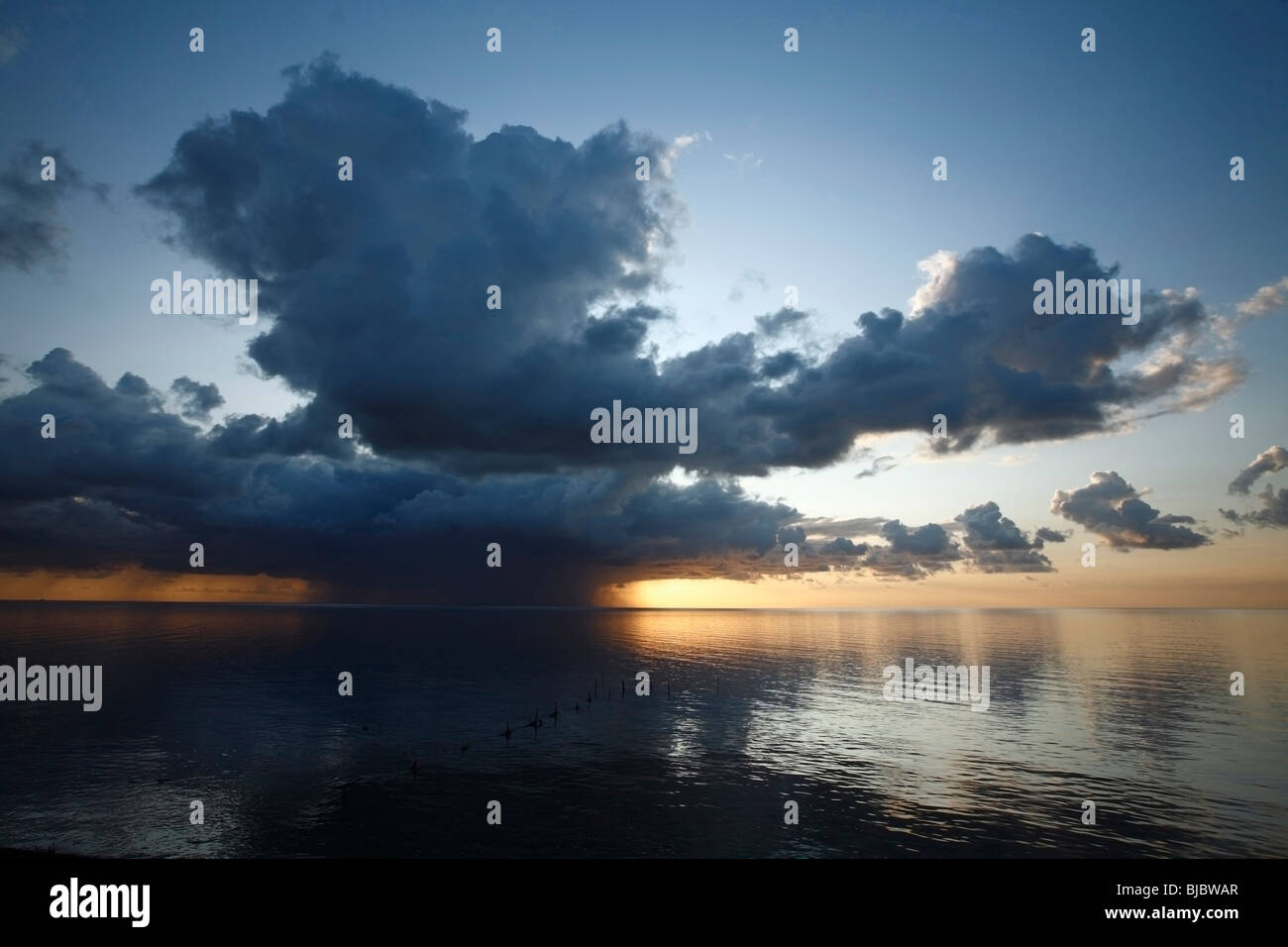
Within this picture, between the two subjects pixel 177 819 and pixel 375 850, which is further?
pixel 177 819

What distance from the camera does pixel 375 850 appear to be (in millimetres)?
40000

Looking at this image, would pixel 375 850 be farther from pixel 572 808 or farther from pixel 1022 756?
pixel 1022 756
